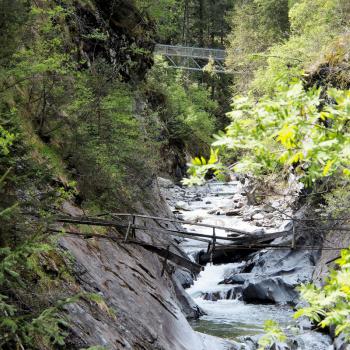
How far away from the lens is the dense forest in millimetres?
3244

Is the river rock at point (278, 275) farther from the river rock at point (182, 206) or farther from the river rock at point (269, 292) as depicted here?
the river rock at point (182, 206)

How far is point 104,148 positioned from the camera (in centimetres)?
1152

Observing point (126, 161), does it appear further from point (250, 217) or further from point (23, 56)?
point (250, 217)

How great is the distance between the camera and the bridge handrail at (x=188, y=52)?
134 ft

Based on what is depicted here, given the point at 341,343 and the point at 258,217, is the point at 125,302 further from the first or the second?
the point at 258,217

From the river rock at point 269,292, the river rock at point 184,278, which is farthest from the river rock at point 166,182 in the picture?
the river rock at point 269,292

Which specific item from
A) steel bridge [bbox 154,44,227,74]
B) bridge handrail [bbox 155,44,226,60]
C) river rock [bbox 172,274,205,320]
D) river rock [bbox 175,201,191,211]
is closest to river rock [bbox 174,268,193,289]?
river rock [bbox 172,274,205,320]

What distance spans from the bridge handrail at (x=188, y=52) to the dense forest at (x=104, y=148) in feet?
37.5

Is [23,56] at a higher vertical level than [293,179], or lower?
higher

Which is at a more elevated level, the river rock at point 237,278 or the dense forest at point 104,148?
the dense forest at point 104,148

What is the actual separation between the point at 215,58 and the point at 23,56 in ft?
119

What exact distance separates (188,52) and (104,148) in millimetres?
32204

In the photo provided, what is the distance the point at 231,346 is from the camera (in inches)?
394

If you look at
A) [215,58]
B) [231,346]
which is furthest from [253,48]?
[231,346]
